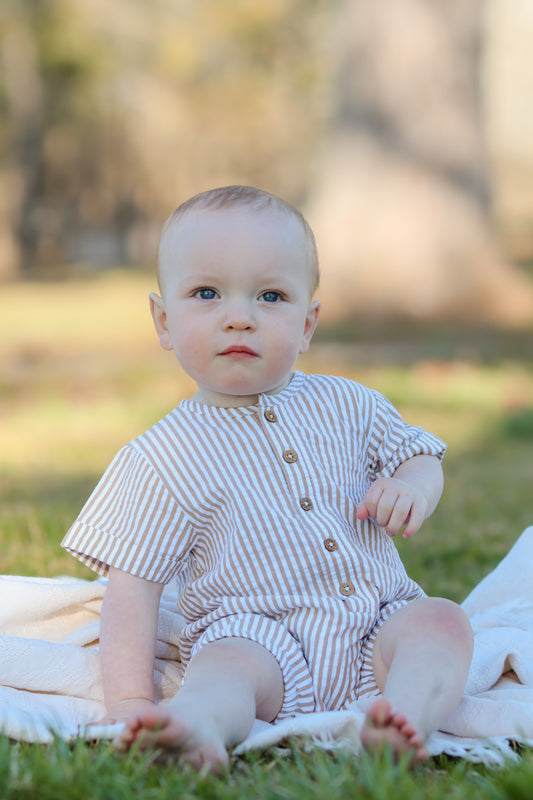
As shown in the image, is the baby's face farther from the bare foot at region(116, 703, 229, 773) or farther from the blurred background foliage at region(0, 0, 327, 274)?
the blurred background foliage at region(0, 0, 327, 274)

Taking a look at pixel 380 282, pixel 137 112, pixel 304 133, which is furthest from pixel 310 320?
pixel 304 133

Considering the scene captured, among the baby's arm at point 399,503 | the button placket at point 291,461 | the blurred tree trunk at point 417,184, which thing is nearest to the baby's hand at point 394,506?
the baby's arm at point 399,503

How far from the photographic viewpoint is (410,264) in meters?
8.91

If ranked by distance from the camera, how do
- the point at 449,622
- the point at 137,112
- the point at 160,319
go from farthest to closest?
the point at 137,112
the point at 160,319
the point at 449,622

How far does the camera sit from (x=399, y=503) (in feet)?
6.10

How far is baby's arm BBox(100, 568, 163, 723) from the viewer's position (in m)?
1.83

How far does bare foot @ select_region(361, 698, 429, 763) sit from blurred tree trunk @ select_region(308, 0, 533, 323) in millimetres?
7566

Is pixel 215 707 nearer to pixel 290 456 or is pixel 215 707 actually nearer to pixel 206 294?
pixel 290 456

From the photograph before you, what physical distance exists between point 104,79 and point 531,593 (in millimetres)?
21015

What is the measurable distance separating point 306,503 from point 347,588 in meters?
0.18

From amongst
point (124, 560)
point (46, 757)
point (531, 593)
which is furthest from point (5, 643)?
point (531, 593)

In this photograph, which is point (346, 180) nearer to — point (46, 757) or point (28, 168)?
point (46, 757)

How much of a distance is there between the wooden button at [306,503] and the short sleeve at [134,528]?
23 cm

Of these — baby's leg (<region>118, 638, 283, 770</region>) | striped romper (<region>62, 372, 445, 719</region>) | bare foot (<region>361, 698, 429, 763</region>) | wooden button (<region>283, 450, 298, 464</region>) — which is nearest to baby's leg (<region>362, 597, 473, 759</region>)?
bare foot (<region>361, 698, 429, 763</region>)
